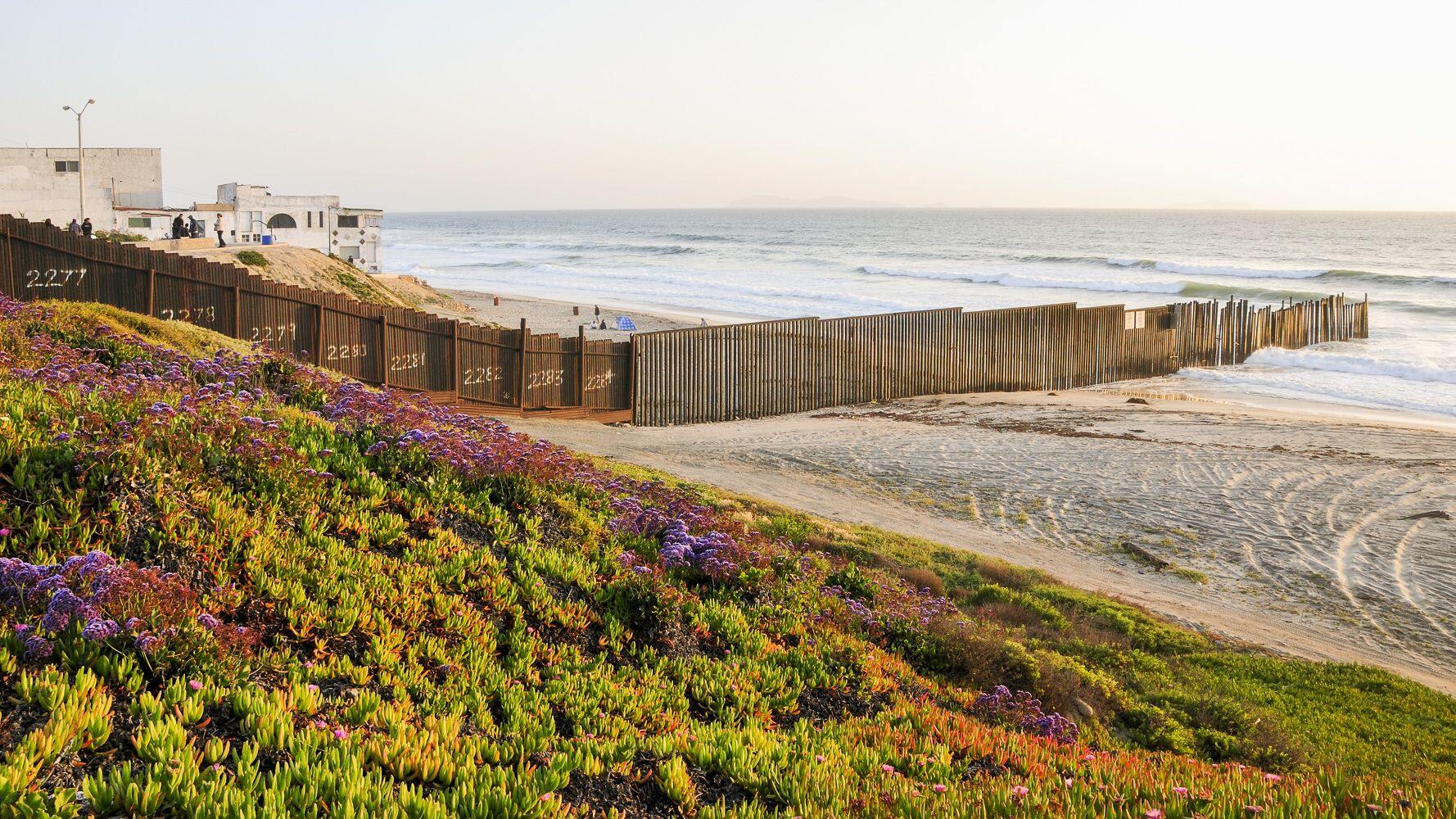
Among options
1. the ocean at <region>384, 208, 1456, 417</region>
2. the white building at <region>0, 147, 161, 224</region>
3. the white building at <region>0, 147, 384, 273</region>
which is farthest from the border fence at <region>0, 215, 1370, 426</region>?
the white building at <region>0, 147, 384, 273</region>

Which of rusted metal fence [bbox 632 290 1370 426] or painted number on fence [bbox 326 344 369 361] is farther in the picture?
rusted metal fence [bbox 632 290 1370 426]

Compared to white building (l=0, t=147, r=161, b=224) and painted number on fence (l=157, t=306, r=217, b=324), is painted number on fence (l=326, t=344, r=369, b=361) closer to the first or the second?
painted number on fence (l=157, t=306, r=217, b=324)

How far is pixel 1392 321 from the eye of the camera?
43.0 m

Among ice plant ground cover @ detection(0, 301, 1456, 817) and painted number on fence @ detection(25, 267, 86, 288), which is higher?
painted number on fence @ detection(25, 267, 86, 288)

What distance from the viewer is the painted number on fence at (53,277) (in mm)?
15992

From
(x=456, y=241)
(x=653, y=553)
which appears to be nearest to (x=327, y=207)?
(x=653, y=553)

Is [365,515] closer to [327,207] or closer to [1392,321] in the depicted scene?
[1392,321]

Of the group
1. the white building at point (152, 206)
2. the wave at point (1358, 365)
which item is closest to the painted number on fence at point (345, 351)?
the wave at point (1358, 365)

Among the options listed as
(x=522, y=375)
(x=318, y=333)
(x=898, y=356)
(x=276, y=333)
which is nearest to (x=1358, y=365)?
(x=898, y=356)

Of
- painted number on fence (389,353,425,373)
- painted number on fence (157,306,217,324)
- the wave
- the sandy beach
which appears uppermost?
painted number on fence (157,306,217,324)

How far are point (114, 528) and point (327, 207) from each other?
194 ft

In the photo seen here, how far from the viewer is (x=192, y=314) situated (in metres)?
16.0

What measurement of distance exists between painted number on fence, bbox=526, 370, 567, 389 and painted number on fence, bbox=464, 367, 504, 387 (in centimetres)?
57

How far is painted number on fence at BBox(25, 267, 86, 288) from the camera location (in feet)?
52.5
